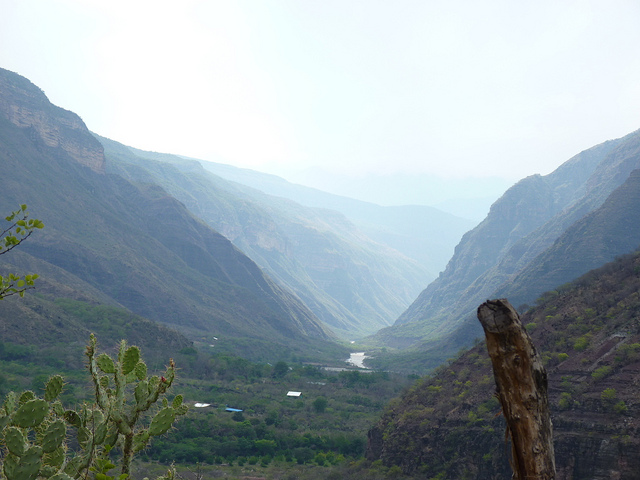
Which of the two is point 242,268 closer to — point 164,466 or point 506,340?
point 164,466

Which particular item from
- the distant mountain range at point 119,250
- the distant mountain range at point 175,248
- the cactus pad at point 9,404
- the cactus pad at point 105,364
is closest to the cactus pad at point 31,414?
the cactus pad at point 9,404

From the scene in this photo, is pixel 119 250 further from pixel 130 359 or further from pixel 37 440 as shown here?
pixel 130 359

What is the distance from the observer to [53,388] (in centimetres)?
497

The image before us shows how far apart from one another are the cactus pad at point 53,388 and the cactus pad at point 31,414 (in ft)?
1.31

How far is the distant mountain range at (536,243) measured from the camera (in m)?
86.7

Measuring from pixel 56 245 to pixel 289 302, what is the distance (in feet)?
230

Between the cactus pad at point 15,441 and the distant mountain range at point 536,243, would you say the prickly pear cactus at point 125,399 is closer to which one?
the cactus pad at point 15,441

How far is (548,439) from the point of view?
3461mm

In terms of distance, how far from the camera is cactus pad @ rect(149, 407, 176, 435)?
190 inches

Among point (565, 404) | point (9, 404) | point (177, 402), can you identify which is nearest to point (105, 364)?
point (9, 404)

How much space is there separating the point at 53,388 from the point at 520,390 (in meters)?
4.48

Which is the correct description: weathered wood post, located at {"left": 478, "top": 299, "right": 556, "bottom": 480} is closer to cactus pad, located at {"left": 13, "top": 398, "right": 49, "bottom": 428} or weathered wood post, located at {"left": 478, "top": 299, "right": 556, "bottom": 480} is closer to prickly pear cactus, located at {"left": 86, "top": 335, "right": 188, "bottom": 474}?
prickly pear cactus, located at {"left": 86, "top": 335, "right": 188, "bottom": 474}

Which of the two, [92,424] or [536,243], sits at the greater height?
[536,243]

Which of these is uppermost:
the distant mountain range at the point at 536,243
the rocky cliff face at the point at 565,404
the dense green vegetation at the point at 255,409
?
the distant mountain range at the point at 536,243
